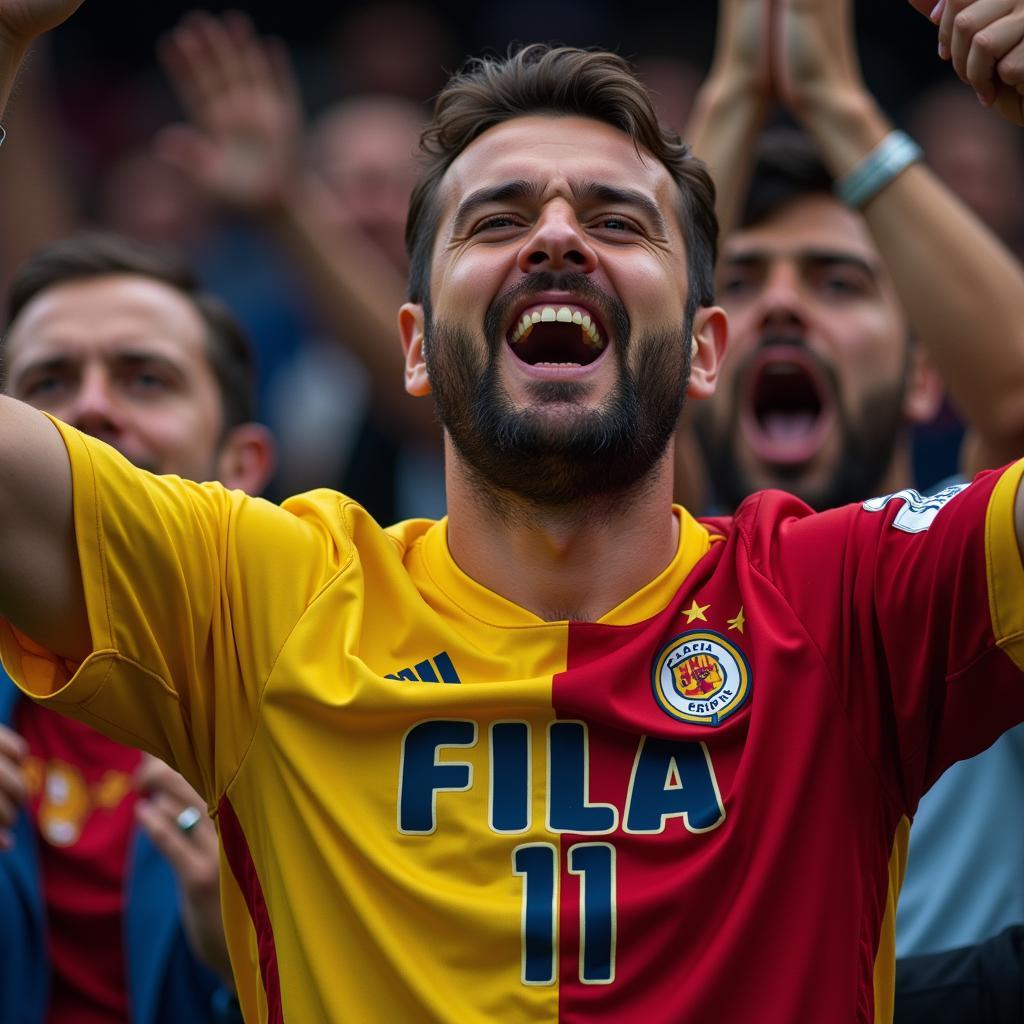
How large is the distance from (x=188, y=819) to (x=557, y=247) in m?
1.22

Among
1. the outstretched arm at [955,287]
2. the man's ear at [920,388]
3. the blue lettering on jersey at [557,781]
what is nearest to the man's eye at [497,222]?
the blue lettering on jersey at [557,781]

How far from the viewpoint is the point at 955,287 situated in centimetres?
320

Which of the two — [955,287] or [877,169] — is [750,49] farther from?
[955,287]

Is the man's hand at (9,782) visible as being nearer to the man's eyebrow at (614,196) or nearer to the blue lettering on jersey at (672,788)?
the blue lettering on jersey at (672,788)

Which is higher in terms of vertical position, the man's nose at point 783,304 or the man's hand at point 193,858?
the man's nose at point 783,304

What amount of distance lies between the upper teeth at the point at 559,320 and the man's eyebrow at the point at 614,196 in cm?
21

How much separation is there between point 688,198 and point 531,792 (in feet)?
3.71

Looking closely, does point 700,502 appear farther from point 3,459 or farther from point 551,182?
point 3,459

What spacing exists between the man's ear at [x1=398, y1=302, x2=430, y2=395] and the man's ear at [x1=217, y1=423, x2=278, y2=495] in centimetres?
108

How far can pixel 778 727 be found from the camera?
2.29 m

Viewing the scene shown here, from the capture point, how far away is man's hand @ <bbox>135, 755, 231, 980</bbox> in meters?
2.93

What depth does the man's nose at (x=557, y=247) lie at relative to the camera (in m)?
2.57

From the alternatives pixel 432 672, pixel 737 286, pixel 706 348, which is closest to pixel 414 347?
pixel 706 348

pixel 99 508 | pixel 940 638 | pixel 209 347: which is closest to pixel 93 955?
pixel 99 508
